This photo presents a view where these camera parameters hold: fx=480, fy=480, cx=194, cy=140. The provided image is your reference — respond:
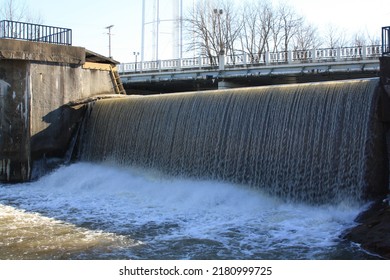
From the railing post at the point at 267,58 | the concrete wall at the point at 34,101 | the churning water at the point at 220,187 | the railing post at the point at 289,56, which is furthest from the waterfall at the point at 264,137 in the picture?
the railing post at the point at 267,58

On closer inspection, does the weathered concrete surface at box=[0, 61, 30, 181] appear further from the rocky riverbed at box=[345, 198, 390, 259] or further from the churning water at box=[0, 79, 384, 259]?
the rocky riverbed at box=[345, 198, 390, 259]

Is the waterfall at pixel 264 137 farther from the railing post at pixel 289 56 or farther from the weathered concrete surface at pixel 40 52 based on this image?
the railing post at pixel 289 56

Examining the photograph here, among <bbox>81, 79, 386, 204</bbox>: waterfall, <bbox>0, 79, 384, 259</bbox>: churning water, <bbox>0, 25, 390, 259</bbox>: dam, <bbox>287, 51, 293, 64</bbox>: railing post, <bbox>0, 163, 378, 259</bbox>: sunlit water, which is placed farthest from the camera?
<bbox>287, 51, 293, 64</bbox>: railing post

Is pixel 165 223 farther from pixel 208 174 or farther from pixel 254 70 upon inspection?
pixel 254 70

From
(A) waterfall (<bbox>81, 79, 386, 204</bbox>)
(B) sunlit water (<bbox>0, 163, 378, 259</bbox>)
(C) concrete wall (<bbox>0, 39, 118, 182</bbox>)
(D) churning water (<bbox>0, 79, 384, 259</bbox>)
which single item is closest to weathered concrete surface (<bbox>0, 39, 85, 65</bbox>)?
(C) concrete wall (<bbox>0, 39, 118, 182</bbox>)

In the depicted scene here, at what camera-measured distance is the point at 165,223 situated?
28.1 ft

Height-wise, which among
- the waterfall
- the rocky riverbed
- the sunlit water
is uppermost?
the waterfall

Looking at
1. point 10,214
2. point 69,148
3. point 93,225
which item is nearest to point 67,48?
point 69,148

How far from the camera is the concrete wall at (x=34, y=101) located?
543 inches

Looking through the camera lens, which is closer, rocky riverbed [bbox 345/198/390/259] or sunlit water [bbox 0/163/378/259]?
rocky riverbed [bbox 345/198/390/259]

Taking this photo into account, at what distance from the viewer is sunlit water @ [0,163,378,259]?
680 cm

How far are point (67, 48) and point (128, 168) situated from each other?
14.9 ft

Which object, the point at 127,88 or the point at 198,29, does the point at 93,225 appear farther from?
the point at 198,29
